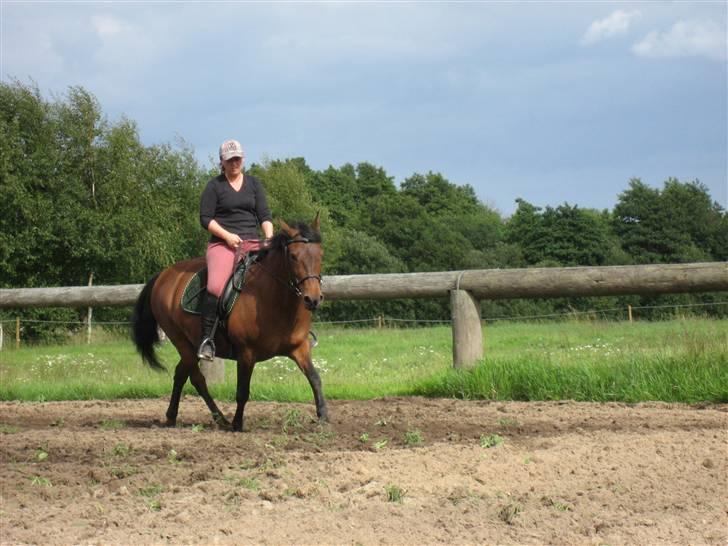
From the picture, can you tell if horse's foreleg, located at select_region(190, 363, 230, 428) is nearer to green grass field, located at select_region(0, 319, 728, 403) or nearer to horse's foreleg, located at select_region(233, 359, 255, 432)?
horse's foreleg, located at select_region(233, 359, 255, 432)

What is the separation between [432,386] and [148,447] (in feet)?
12.9

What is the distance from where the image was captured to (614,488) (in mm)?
5219

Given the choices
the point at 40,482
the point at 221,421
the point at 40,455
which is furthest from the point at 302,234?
the point at 40,482

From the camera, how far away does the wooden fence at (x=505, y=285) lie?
348 inches

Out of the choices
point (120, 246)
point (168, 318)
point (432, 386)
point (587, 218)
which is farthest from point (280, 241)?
point (587, 218)

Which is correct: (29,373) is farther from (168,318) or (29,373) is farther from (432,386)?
(432,386)

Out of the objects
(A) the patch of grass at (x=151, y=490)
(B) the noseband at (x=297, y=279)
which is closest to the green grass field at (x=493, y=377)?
(B) the noseband at (x=297, y=279)

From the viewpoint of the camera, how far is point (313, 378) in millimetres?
8000

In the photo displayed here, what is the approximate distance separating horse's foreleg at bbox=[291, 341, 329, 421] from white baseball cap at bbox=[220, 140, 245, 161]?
6.33 feet

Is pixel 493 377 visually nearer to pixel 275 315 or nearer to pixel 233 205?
pixel 275 315

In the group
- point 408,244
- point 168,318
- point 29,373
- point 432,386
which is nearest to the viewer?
point 168,318

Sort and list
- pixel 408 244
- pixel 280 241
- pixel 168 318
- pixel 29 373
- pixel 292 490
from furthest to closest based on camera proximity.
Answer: pixel 408 244, pixel 29 373, pixel 168 318, pixel 280 241, pixel 292 490

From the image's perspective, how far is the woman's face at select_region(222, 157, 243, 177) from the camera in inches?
334

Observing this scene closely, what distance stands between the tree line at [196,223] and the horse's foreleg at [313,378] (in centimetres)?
2258
